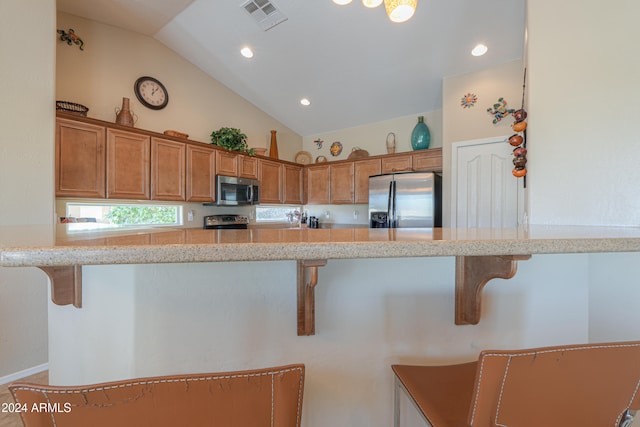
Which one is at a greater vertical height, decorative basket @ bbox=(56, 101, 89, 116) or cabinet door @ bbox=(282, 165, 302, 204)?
decorative basket @ bbox=(56, 101, 89, 116)

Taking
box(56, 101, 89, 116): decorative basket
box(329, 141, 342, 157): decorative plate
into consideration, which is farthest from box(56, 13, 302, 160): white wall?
box(329, 141, 342, 157): decorative plate

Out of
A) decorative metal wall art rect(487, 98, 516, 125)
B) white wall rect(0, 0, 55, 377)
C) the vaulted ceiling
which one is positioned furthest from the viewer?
decorative metal wall art rect(487, 98, 516, 125)

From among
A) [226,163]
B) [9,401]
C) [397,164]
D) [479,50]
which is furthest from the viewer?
[397,164]

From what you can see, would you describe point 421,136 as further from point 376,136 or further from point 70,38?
point 70,38

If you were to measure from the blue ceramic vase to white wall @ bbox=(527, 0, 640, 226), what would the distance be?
2.43m

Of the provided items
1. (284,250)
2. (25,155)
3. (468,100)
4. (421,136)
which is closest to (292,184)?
(421,136)

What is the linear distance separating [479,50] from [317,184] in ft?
9.17

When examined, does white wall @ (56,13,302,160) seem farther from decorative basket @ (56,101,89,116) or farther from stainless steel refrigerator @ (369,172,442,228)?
stainless steel refrigerator @ (369,172,442,228)

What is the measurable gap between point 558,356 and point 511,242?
0.80 feet

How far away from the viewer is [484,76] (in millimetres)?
3129

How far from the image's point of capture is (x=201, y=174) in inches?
138

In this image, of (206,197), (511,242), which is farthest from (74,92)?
(511,242)

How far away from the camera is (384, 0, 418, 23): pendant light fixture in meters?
1.39

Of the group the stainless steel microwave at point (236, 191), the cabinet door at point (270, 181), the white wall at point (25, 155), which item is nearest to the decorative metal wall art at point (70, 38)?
the white wall at point (25, 155)
